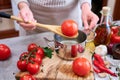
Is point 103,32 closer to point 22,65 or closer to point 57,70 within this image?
point 57,70

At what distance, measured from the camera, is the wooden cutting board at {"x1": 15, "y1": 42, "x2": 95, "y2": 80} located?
2.46ft

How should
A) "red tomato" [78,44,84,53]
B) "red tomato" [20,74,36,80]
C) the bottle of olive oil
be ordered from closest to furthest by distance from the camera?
"red tomato" [20,74,36,80]
"red tomato" [78,44,84,53]
the bottle of olive oil

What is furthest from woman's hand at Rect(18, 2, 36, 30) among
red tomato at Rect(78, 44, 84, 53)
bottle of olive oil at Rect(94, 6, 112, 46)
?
bottle of olive oil at Rect(94, 6, 112, 46)

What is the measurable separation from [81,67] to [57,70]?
100 millimetres

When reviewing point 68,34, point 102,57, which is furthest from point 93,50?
point 68,34

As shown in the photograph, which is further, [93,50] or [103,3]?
[103,3]

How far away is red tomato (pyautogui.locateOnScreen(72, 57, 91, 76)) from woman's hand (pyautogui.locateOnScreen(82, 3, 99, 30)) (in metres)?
0.20

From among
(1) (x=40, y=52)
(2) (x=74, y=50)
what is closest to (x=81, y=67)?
(2) (x=74, y=50)

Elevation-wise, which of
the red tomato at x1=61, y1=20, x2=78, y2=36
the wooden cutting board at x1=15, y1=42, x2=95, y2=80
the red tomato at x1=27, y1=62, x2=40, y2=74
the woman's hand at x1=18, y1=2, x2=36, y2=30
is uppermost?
the woman's hand at x1=18, y1=2, x2=36, y2=30

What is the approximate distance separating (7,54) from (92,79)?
403 millimetres

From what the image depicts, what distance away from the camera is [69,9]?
1098 millimetres

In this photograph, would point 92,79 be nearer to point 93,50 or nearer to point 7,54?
point 93,50

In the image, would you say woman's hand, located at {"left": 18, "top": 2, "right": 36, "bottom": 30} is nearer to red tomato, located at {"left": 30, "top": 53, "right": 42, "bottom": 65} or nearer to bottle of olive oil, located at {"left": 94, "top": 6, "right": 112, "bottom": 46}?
red tomato, located at {"left": 30, "top": 53, "right": 42, "bottom": 65}

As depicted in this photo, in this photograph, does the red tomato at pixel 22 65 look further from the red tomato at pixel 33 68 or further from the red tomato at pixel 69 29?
the red tomato at pixel 69 29
